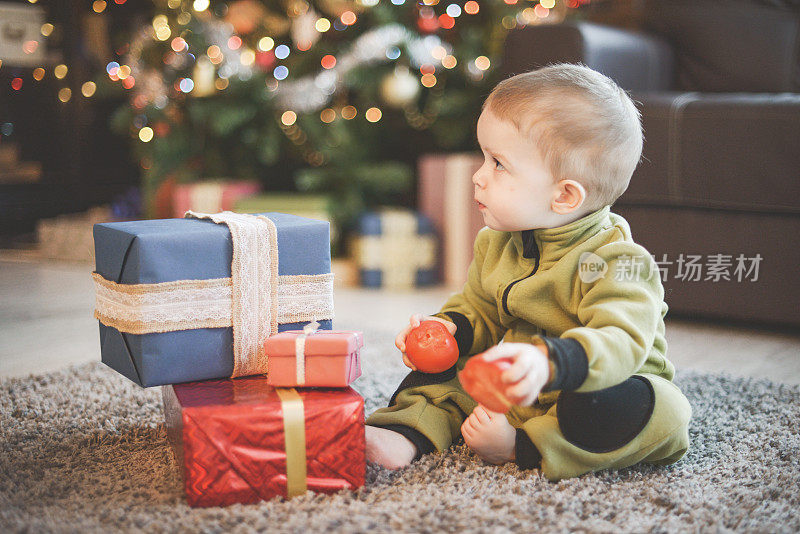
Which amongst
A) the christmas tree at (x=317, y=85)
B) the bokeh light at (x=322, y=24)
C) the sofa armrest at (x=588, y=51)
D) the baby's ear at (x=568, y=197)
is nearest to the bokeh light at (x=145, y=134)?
the christmas tree at (x=317, y=85)

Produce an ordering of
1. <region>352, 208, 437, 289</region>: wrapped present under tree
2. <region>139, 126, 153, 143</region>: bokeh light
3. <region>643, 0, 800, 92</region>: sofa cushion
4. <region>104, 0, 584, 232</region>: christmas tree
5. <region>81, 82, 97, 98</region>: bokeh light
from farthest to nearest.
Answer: <region>81, 82, 97, 98</region>: bokeh light < <region>139, 126, 153, 143</region>: bokeh light < <region>104, 0, 584, 232</region>: christmas tree < <region>352, 208, 437, 289</region>: wrapped present under tree < <region>643, 0, 800, 92</region>: sofa cushion

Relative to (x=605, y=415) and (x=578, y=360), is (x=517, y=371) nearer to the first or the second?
(x=578, y=360)

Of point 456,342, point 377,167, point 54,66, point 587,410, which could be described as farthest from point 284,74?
point 587,410

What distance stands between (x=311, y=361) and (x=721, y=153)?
41.1 inches

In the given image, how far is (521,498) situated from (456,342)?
9.6 inches

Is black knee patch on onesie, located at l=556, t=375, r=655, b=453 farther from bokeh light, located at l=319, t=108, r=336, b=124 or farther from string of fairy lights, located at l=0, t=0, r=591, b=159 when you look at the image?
bokeh light, located at l=319, t=108, r=336, b=124

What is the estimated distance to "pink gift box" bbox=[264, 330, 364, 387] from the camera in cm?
84

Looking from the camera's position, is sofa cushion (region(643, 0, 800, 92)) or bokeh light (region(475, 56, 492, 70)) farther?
bokeh light (region(475, 56, 492, 70))

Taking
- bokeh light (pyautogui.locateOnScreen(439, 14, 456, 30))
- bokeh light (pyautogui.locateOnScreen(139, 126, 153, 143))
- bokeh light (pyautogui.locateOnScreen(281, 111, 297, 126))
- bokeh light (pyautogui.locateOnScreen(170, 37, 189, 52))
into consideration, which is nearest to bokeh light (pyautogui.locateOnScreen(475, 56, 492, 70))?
bokeh light (pyautogui.locateOnScreen(439, 14, 456, 30))

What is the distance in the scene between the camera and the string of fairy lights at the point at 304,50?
2.27 m

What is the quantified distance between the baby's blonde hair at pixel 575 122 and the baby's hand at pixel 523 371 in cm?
24

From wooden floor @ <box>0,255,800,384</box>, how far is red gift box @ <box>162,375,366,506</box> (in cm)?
60

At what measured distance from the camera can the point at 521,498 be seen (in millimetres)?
802

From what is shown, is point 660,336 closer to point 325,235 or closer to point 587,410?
point 587,410
